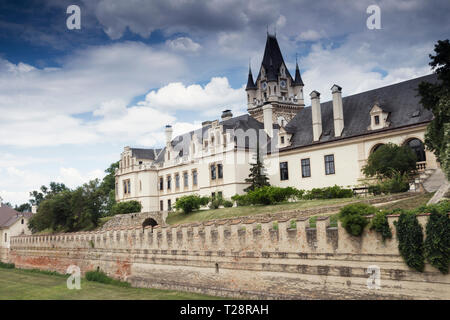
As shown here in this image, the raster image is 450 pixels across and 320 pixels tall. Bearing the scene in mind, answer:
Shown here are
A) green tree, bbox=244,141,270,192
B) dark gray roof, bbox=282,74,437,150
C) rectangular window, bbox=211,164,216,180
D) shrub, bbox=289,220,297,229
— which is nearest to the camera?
shrub, bbox=289,220,297,229

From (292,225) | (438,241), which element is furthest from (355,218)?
(292,225)

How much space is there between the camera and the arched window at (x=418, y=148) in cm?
3312

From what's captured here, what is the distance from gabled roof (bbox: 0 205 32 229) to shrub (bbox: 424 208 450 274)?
58.5 metres

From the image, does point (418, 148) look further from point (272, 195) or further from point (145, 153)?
point (145, 153)

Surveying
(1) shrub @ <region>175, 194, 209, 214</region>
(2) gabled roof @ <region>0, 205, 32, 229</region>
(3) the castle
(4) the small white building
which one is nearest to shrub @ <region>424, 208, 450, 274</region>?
(3) the castle

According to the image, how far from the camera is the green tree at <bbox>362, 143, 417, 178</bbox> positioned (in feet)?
105

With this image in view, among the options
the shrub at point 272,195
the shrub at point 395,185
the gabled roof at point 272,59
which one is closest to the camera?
the shrub at point 395,185

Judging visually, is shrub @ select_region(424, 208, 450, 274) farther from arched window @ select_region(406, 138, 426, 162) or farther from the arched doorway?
the arched doorway

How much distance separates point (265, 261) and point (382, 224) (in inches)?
229

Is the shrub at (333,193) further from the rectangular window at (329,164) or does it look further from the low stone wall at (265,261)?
the low stone wall at (265,261)

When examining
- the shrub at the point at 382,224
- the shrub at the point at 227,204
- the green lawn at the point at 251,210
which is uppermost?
the shrub at the point at 227,204

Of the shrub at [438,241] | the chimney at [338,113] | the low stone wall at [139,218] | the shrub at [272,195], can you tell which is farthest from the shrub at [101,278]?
the chimney at [338,113]

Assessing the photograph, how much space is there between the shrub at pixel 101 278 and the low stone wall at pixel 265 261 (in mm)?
379

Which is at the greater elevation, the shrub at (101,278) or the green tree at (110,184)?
the green tree at (110,184)
